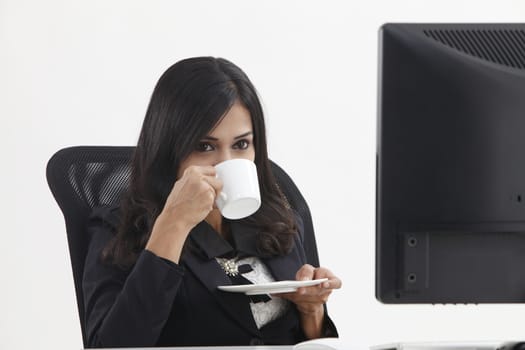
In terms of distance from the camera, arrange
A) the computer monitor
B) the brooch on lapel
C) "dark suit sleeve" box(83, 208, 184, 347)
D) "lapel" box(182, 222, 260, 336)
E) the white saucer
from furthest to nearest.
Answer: the brooch on lapel → "lapel" box(182, 222, 260, 336) → "dark suit sleeve" box(83, 208, 184, 347) → the white saucer → the computer monitor

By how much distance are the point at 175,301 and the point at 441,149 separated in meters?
0.78

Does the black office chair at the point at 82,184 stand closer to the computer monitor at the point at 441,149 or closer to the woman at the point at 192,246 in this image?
the woman at the point at 192,246

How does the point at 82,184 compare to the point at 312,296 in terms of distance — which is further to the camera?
the point at 82,184

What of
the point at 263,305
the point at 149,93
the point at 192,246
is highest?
the point at 149,93

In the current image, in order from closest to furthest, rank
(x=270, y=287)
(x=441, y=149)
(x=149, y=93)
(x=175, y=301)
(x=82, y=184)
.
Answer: (x=441, y=149)
(x=270, y=287)
(x=175, y=301)
(x=82, y=184)
(x=149, y=93)

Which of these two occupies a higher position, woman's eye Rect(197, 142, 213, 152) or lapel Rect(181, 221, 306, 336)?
woman's eye Rect(197, 142, 213, 152)

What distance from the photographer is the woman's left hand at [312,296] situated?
1.69 meters

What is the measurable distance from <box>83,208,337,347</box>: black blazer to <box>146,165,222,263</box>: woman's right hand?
45 mm

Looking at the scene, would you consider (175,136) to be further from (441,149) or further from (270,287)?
(441,149)

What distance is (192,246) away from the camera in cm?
186

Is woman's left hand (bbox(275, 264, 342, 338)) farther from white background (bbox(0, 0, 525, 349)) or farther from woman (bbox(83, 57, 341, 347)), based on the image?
white background (bbox(0, 0, 525, 349))

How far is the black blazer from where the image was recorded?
1.64 metres

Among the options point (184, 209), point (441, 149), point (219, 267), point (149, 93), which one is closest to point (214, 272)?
point (219, 267)

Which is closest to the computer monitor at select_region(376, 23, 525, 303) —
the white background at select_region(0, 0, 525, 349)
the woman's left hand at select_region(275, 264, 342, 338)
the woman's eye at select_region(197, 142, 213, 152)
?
the woman's left hand at select_region(275, 264, 342, 338)
